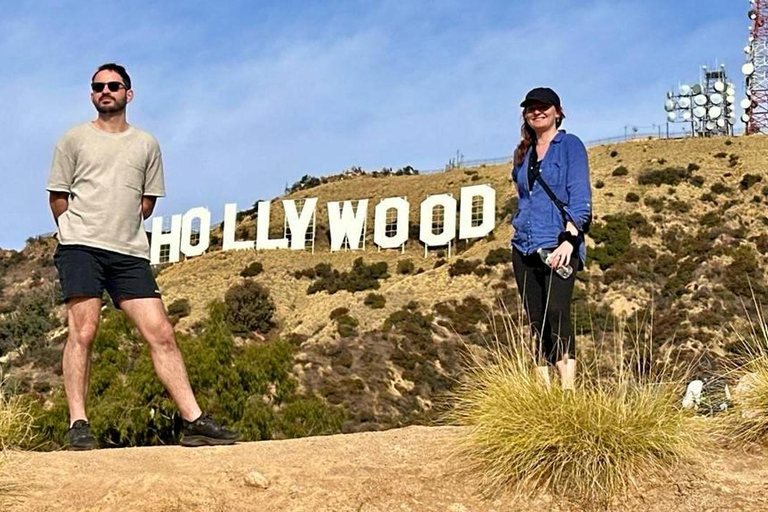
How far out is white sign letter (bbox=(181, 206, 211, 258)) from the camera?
5119cm

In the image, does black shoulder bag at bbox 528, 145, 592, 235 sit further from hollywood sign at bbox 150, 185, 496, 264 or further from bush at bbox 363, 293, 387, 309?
hollywood sign at bbox 150, 185, 496, 264

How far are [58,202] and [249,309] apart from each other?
124 ft

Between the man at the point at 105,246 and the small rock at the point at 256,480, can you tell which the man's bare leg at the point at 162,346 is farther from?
the small rock at the point at 256,480

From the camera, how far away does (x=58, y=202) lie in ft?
18.8

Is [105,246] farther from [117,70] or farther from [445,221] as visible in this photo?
[445,221]

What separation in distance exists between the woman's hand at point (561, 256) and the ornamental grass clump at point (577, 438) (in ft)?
1.97

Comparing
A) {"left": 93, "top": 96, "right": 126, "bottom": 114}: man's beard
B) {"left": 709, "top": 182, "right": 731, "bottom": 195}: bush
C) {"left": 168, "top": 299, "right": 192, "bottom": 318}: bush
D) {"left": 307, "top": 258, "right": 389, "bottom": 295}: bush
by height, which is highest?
{"left": 709, "top": 182, "right": 731, "bottom": 195}: bush

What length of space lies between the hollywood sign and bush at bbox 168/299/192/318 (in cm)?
621

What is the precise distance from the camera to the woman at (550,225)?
17.9 ft

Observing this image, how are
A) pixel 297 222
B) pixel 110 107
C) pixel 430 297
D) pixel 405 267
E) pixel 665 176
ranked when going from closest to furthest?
1. pixel 110 107
2. pixel 430 297
3. pixel 405 267
4. pixel 297 222
5. pixel 665 176

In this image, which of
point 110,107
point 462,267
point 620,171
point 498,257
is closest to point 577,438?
point 110,107

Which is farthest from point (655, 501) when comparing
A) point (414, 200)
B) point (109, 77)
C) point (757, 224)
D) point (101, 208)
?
point (414, 200)

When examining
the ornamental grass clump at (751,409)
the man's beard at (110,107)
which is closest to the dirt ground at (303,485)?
the ornamental grass clump at (751,409)

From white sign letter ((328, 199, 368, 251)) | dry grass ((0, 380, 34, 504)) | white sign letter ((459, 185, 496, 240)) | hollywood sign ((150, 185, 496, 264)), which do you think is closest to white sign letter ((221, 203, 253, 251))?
hollywood sign ((150, 185, 496, 264))
